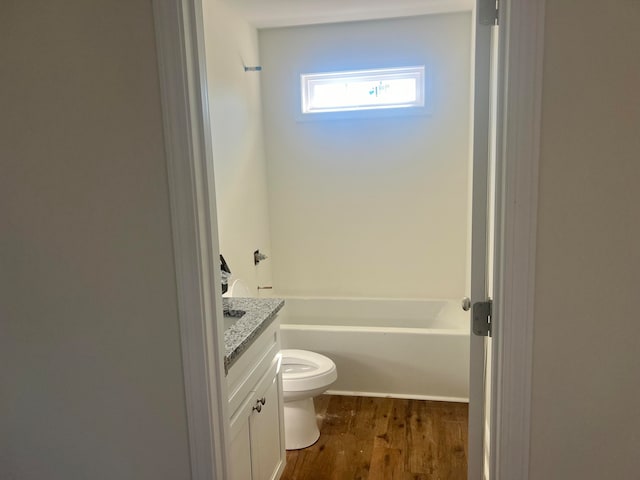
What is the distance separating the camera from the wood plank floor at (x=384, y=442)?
2.28m

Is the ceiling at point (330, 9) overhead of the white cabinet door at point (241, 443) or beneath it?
overhead

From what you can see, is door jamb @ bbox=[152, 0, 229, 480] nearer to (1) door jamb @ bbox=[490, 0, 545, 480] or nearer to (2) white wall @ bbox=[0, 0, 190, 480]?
(2) white wall @ bbox=[0, 0, 190, 480]

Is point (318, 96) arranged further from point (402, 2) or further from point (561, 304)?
point (561, 304)

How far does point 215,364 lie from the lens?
1.28 m

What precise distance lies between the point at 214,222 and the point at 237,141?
6.57 feet

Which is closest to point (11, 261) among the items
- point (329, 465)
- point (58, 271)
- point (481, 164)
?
point (58, 271)

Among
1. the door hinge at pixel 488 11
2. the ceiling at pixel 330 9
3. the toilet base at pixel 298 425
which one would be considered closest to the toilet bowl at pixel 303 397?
the toilet base at pixel 298 425

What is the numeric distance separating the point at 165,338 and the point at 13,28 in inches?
33.9

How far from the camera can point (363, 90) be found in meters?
3.50

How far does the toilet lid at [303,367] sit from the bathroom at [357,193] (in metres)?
0.39

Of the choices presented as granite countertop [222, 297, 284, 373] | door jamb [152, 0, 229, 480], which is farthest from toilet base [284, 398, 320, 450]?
door jamb [152, 0, 229, 480]

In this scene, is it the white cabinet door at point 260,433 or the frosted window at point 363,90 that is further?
the frosted window at point 363,90

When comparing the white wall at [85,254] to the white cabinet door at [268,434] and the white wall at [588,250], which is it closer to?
the white cabinet door at [268,434]

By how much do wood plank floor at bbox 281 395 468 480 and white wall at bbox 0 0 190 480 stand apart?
1.16m
